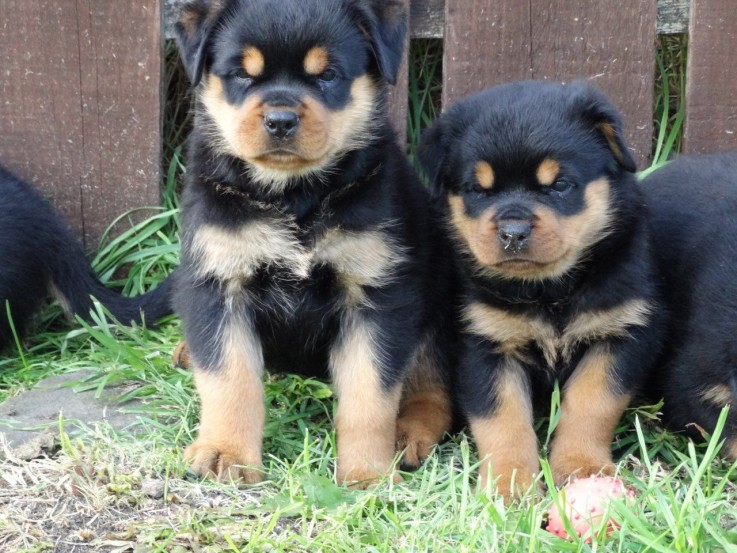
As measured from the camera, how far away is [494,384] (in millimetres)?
3240

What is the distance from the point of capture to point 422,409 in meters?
3.49

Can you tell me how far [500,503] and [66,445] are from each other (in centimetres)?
121

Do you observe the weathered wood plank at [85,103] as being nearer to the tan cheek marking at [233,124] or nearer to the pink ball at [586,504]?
the tan cheek marking at [233,124]

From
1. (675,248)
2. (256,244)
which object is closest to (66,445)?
(256,244)

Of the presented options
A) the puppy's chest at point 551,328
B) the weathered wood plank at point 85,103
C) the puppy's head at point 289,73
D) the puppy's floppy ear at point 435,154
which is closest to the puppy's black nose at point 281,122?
the puppy's head at point 289,73

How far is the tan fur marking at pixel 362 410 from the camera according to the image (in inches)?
120

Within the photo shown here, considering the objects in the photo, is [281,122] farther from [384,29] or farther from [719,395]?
[719,395]

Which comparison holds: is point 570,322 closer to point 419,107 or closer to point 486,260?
point 486,260

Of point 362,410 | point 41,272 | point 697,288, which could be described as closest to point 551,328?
point 697,288

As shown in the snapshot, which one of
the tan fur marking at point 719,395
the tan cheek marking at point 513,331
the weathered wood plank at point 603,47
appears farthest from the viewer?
the weathered wood plank at point 603,47

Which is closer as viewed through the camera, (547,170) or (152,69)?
(547,170)

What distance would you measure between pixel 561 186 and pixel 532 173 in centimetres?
11

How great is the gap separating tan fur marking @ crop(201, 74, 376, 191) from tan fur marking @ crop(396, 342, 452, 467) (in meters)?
0.74

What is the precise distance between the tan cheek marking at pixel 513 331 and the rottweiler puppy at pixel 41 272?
1395mm
